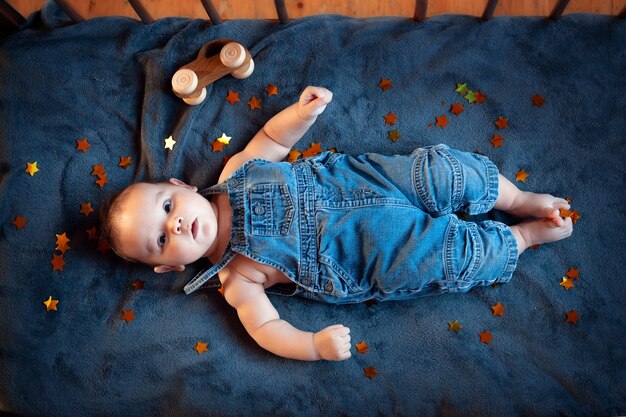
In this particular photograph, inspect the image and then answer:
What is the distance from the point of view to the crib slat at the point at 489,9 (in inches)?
55.2

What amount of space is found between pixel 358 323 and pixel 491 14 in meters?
0.87

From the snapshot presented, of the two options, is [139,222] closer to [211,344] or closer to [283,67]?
[211,344]

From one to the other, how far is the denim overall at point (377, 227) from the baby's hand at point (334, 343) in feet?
0.31

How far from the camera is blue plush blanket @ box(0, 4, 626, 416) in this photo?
131 cm

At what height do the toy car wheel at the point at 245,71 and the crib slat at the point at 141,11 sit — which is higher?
the crib slat at the point at 141,11

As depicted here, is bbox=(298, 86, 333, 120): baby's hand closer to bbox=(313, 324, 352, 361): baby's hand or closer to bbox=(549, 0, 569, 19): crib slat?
bbox=(313, 324, 352, 361): baby's hand

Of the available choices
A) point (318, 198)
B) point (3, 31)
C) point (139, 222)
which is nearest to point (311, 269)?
point (318, 198)

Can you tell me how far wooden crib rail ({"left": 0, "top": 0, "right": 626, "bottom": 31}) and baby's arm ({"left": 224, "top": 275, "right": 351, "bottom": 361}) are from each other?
0.71m

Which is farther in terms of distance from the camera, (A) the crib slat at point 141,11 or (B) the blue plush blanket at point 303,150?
(A) the crib slat at point 141,11

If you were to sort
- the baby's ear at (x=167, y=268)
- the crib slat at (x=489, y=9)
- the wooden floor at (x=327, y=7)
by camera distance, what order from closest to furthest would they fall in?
the baby's ear at (x=167, y=268) → the crib slat at (x=489, y=9) → the wooden floor at (x=327, y=7)

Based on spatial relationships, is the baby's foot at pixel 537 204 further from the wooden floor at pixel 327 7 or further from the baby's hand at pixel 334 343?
the wooden floor at pixel 327 7

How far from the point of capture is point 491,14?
1.45 metres

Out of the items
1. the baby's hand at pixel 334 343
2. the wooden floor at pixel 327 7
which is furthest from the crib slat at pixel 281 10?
the baby's hand at pixel 334 343

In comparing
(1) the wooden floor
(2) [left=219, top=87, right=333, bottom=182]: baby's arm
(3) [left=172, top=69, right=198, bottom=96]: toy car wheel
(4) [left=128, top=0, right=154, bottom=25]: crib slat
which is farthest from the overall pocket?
(1) the wooden floor
